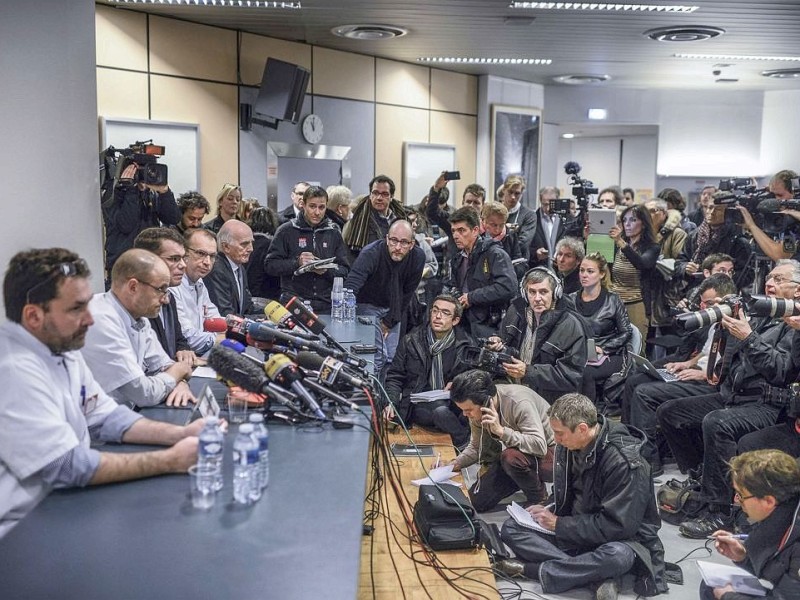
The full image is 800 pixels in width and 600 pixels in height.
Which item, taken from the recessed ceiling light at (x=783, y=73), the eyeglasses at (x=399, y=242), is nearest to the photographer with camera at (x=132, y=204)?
the eyeglasses at (x=399, y=242)

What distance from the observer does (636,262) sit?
6.07 metres

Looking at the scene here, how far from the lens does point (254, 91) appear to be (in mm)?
8172

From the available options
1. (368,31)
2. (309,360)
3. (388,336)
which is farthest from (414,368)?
(368,31)

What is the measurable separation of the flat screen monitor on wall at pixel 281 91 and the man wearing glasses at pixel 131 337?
5123 mm

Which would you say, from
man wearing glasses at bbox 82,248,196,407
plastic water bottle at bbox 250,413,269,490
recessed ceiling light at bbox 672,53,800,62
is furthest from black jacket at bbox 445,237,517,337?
recessed ceiling light at bbox 672,53,800,62

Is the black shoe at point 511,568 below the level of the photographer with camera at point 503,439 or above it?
below

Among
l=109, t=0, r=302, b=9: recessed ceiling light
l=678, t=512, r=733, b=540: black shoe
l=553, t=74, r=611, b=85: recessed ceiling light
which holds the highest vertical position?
l=553, t=74, r=611, b=85: recessed ceiling light

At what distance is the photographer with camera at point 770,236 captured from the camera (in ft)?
17.3

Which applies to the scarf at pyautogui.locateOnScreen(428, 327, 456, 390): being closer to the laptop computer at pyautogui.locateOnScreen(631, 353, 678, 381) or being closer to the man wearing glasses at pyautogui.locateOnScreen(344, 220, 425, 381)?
the man wearing glasses at pyautogui.locateOnScreen(344, 220, 425, 381)

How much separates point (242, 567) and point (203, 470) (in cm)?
41

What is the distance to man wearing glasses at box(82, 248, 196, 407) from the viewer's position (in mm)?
2721

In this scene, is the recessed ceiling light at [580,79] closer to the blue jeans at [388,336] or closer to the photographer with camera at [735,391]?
the blue jeans at [388,336]

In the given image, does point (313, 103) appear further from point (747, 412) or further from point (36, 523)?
point (36, 523)

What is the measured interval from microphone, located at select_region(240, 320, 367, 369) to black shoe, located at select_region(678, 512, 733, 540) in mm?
2163
